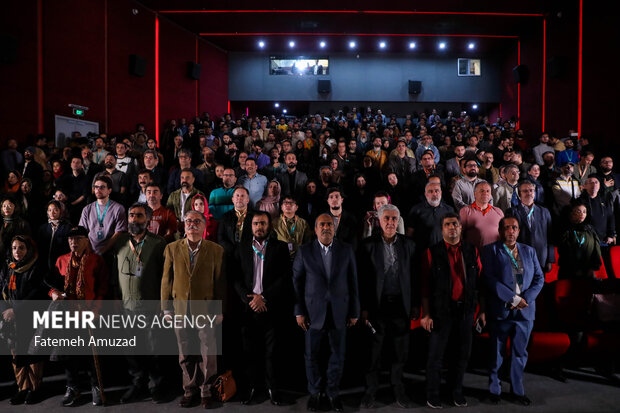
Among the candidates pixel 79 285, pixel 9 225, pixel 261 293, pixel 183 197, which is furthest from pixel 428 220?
pixel 9 225

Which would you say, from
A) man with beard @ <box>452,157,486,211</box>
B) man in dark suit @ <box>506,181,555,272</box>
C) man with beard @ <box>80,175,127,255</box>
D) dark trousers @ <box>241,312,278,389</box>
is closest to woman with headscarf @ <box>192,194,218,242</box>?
man with beard @ <box>80,175,127,255</box>

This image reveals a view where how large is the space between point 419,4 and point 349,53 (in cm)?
622

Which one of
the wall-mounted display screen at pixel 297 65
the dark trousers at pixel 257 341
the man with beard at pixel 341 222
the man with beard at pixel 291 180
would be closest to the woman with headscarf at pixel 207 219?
the dark trousers at pixel 257 341

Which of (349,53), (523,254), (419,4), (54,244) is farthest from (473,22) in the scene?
(54,244)

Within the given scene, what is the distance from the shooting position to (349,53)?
17.8m

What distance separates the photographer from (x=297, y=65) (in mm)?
17656

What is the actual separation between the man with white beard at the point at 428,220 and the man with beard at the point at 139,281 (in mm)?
2536

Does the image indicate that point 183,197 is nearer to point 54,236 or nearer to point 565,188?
point 54,236

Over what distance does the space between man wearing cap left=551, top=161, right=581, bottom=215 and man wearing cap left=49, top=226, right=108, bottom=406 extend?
5304 mm

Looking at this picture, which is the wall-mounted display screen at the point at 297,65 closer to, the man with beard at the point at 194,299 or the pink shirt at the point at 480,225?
the pink shirt at the point at 480,225

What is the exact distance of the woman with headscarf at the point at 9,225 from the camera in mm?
4277

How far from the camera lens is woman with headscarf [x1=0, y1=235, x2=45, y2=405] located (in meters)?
3.64

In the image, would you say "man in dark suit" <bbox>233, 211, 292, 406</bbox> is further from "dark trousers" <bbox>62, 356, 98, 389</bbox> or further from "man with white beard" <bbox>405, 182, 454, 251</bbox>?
"man with white beard" <bbox>405, 182, 454, 251</bbox>

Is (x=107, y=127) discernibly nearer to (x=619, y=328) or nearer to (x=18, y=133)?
(x=18, y=133)
